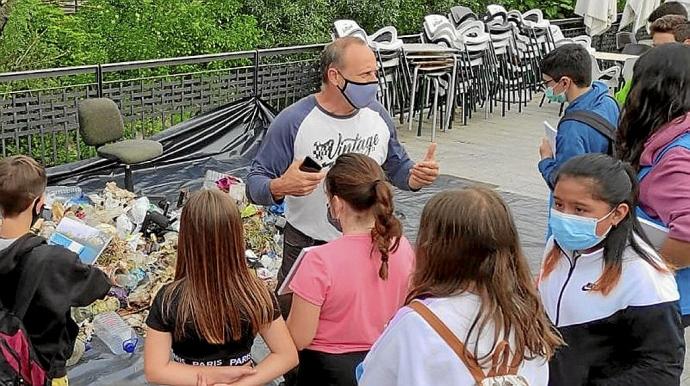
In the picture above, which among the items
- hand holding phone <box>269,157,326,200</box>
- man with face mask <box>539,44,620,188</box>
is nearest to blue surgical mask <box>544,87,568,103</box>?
man with face mask <box>539,44,620,188</box>

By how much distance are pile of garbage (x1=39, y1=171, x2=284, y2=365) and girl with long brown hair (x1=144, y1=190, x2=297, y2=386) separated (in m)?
1.80

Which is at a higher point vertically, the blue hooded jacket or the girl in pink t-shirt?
the blue hooded jacket

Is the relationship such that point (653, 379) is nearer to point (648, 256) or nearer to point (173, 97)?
point (648, 256)

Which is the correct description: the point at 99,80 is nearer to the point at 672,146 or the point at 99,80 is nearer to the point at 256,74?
the point at 256,74

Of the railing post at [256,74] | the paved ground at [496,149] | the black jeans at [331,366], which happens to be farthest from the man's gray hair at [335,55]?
the railing post at [256,74]

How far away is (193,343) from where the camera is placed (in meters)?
2.47

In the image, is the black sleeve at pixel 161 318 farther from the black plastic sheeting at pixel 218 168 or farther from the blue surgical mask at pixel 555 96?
the black plastic sheeting at pixel 218 168

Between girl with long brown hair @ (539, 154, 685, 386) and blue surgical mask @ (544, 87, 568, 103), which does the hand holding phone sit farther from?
blue surgical mask @ (544, 87, 568, 103)

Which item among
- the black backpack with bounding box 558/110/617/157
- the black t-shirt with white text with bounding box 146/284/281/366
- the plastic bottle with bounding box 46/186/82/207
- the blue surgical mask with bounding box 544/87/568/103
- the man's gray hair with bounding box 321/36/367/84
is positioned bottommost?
the plastic bottle with bounding box 46/186/82/207

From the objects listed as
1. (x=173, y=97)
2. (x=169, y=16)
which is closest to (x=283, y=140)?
(x=173, y=97)

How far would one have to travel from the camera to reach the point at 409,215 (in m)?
6.66

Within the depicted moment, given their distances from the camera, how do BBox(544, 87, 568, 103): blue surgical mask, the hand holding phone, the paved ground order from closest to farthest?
the hand holding phone → BBox(544, 87, 568, 103): blue surgical mask → the paved ground

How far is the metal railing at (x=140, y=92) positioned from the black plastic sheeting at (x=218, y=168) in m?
0.28

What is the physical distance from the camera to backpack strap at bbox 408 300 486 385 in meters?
1.80
